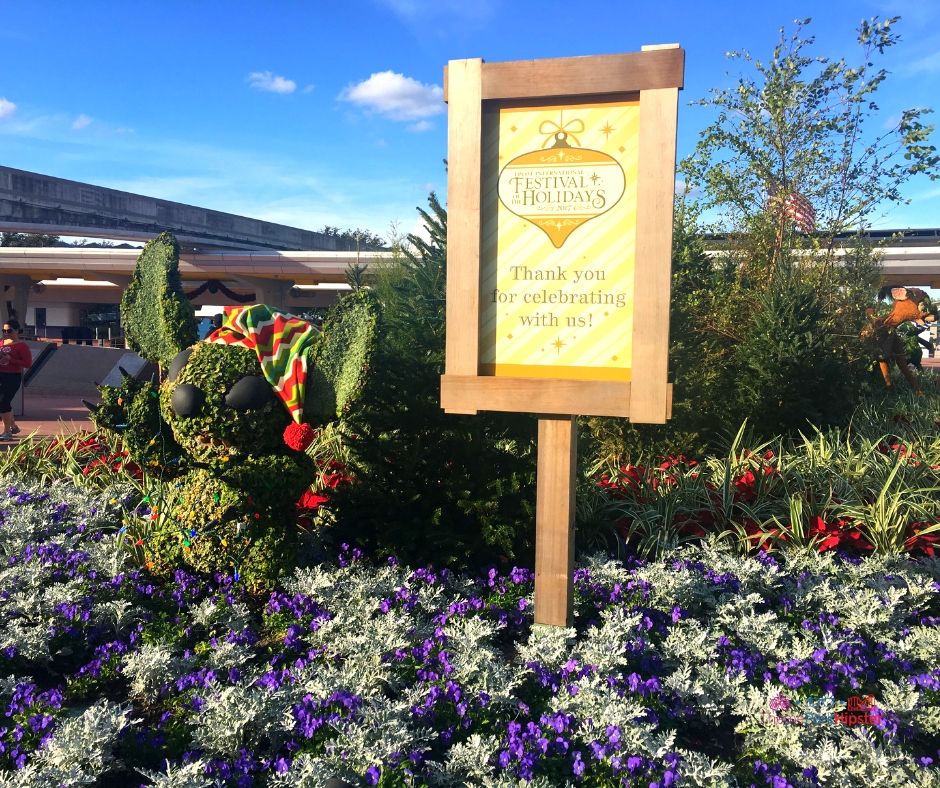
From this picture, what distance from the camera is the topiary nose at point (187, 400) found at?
130 inches

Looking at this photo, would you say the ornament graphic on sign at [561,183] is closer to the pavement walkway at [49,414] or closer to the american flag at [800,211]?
the pavement walkway at [49,414]

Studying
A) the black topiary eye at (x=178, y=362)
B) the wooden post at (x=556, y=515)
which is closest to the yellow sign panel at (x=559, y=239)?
the wooden post at (x=556, y=515)

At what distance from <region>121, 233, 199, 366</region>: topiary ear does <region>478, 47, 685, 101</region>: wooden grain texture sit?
1.95 meters

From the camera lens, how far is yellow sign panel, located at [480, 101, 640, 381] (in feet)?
9.43

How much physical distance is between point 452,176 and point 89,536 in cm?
302

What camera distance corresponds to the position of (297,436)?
329 cm

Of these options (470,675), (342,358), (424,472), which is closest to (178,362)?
(342,358)

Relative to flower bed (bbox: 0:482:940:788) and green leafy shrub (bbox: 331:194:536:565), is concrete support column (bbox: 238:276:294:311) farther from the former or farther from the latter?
flower bed (bbox: 0:482:940:788)

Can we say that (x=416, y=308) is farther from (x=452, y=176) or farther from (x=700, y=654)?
(x=700, y=654)

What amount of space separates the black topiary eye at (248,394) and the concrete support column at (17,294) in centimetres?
4665

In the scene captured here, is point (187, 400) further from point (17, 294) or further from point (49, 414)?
point (17, 294)

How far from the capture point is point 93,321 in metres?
62.5

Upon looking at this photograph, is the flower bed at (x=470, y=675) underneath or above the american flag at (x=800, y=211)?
underneath

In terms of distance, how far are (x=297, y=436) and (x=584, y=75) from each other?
199cm
